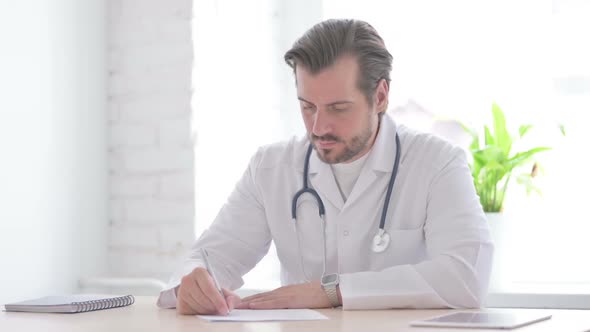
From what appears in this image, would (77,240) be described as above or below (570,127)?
below

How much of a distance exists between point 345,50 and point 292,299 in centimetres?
71

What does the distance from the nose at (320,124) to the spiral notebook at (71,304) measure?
0.62 m

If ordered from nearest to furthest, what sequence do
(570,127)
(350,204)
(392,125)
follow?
(350,204) → (392,125) → (570,127)

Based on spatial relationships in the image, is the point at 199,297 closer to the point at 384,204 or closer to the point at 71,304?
the point at 71,304

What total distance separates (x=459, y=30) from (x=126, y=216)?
1288 millimetres

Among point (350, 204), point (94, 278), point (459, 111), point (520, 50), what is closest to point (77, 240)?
point (94, 278)

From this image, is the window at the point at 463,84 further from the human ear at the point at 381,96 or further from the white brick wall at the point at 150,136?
the human ear at the point at 381,96

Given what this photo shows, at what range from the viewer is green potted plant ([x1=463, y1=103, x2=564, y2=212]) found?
2.77 metres

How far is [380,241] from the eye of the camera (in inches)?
90.4

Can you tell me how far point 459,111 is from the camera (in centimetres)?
314

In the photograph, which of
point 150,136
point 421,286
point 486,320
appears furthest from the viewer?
point 150,136

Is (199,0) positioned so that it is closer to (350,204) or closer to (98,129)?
(98,129)

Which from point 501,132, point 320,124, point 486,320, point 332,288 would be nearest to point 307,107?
point 320,124

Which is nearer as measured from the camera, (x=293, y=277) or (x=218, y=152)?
(x=293, y=277)
